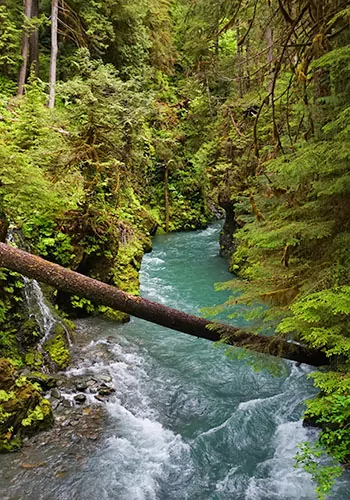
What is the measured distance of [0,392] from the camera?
523 centimetres

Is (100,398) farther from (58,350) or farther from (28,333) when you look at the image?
(28,333)

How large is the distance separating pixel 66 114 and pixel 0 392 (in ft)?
20.1

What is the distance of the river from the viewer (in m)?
4.75

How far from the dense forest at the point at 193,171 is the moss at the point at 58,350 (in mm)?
26

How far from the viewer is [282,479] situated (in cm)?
492

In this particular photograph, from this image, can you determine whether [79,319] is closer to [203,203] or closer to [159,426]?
[159,426]

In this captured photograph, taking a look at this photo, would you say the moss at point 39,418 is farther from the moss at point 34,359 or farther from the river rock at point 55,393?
the moss at point 34,359

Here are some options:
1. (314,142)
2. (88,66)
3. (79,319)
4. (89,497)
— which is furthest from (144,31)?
(89,497)

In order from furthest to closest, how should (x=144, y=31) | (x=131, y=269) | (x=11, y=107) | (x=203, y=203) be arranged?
1. (x=203, y=203)
2. (x=144, y=31)
3. (x=11, y=107)
4. (x=131, y=269)

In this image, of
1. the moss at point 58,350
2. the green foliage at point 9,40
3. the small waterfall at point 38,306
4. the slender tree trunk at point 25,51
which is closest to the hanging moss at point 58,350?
the moss at point 58,350

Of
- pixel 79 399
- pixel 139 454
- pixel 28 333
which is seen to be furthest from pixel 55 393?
pixel 139 454

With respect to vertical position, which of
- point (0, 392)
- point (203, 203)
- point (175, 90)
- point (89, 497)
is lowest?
point (89, 497)

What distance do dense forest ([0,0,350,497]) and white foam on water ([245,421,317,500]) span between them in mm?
267

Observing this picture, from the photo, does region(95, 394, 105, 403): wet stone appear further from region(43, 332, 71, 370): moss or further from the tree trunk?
the tree trunk
